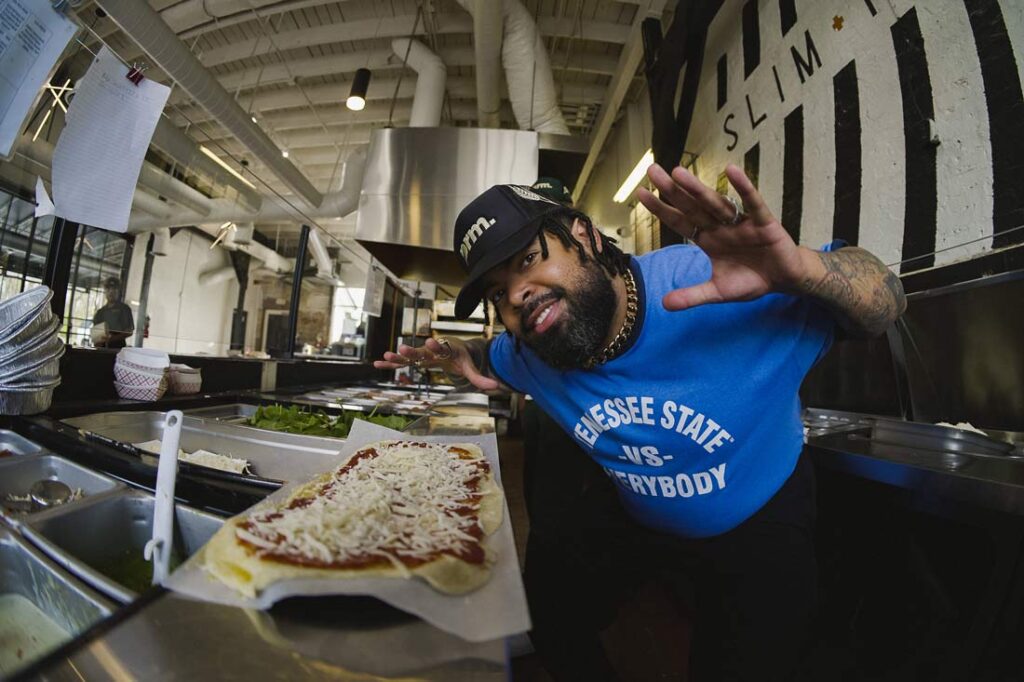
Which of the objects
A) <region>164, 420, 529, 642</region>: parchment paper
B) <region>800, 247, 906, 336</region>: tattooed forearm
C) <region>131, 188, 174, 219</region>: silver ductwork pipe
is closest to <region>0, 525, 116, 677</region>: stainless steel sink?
<region>164, 420, 529, 642</region>: parchment paper

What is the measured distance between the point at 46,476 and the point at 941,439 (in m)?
2.75

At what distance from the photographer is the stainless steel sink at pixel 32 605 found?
1.83ft

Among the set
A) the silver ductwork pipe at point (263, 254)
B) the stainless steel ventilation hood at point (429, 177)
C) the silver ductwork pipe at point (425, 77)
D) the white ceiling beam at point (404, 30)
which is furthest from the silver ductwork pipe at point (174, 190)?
the silver ductwork pipe at point (425, 77)

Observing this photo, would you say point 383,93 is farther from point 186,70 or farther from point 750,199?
point 750,199

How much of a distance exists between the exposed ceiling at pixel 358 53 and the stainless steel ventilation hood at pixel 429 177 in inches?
29.2

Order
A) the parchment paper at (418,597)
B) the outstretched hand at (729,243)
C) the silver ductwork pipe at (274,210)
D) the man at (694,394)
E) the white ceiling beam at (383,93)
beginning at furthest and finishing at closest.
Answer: the silver ductwork pipe at (274,210) → the white ceiling beam at (383,93) → the man at (694,394) → the outstretched hand at (729,243) → the parchment paper at (418,597)

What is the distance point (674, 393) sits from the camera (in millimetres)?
1052

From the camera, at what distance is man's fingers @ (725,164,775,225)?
0.61 meters

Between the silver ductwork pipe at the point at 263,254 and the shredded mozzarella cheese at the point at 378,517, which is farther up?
the silver ductwork pipe at the point at 263,254

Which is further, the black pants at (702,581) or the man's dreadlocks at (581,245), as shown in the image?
the man's dreadlocks at (581,245)

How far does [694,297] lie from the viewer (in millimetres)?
798

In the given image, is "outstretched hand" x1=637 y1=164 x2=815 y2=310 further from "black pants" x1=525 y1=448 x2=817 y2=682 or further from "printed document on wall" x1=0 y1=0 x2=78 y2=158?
"printed document on wall" x1=0 y1=0 x2=78 y2=158

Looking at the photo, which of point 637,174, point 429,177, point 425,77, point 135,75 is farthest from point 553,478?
point 425,77

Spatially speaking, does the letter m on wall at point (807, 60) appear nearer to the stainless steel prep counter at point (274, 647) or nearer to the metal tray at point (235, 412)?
the metal tray at point (235, 412)
